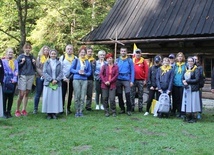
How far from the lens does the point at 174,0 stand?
1316cm

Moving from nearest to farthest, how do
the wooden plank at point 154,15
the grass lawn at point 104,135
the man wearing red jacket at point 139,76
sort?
the grass lawn at point 104,135, the man wearing red jacket at point 139,76, the wooden plank at point 154,15

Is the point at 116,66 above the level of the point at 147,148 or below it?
above

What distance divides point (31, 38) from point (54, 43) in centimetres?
153

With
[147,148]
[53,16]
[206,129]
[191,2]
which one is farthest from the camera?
[53,16]

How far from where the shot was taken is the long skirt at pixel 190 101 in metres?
7.33

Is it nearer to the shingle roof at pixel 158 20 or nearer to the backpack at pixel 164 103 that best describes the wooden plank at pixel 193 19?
the shingle roof at pixel 158 20

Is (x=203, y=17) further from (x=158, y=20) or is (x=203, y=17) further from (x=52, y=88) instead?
(x=52, y=88)

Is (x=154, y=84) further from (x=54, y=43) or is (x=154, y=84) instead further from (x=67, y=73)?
(x=54, y=43)

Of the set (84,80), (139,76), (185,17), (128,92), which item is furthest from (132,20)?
(84,80)

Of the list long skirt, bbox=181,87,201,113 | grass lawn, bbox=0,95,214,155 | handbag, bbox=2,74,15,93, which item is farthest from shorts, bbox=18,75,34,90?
long skirt, bbox=181,87,201,113

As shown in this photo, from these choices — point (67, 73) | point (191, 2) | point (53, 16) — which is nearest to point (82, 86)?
point (67, 73)

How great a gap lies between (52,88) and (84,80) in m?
0.87

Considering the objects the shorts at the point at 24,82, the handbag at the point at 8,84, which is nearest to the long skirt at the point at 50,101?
the shorts at the point at 24,82

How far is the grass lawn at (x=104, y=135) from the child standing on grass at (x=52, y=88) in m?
0.28
